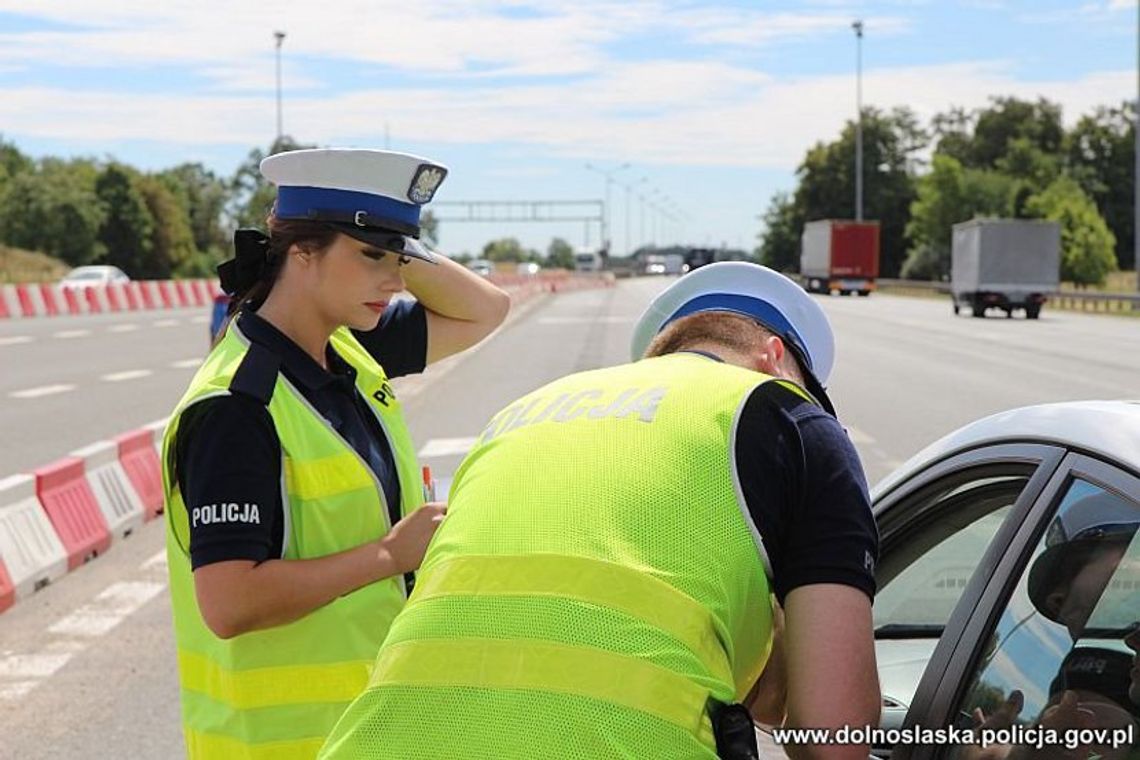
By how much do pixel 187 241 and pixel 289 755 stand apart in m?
123

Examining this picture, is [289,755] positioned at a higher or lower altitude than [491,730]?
lower

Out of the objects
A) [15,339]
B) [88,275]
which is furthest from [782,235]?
[15,339]

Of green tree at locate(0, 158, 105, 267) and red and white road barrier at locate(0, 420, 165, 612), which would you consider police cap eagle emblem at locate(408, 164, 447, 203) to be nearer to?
red and white road barrier at locate(0, 420, 165, 612)

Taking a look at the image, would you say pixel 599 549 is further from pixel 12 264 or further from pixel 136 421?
pixel 12 264

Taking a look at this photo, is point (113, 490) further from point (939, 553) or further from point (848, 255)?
point (848, 255)

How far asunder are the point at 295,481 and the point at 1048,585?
1.20m

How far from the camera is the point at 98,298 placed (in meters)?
45.5

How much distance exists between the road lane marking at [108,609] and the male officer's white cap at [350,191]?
4967 millimetres

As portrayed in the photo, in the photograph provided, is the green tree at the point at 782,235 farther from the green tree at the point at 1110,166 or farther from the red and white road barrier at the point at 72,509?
the red and white road barrier at the point at 72,509

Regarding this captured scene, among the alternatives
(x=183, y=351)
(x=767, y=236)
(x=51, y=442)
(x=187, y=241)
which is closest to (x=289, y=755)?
(x=51, y=442)

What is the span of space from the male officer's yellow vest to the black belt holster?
1.03 m

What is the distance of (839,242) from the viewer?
248 ft

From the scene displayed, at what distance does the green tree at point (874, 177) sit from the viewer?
130875mm

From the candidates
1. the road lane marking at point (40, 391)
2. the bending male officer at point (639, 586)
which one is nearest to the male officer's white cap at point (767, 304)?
the bending male officer at point (639, 586)
